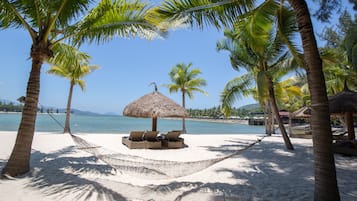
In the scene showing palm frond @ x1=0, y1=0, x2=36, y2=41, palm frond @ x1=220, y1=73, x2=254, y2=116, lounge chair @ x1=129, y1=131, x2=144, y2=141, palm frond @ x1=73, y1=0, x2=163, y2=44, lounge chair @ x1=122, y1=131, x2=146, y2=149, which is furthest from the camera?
palm frond @ x1=220, y1=73, x2=254, y2=116

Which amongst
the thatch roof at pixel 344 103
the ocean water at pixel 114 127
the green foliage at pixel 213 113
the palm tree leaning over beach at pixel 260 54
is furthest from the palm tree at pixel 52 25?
the green foliage at pixel 213 113

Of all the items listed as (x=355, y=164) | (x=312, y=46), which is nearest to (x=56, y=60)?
(x=312, y=46)

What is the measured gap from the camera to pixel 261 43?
530cm

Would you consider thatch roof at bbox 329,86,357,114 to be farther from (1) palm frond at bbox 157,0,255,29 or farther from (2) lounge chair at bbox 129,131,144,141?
(2) lounge chair at bbox 129,131,144,141

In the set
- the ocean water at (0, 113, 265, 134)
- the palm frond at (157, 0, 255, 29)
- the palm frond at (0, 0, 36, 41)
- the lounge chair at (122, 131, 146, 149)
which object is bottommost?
the ocean water at (0, 113, 265, 134)

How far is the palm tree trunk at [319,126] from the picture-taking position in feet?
7.77

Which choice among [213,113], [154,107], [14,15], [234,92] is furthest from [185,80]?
[213,113]

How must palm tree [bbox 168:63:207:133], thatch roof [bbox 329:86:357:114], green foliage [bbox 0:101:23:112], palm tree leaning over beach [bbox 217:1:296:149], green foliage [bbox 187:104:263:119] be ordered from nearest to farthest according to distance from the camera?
palm tree leaning over beach [bbox 217:1:296:149], thatch roof [bbox 329:86:357:114], palm tree [bbox 168:63:207:133], green foliage [bbox 187:104:263:119], green foliage [bbox 0:101:23:112]

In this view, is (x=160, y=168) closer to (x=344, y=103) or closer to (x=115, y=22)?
(x=115, y=22)

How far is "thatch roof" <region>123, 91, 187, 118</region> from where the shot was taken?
28.1 ft

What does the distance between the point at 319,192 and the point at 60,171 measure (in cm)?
449

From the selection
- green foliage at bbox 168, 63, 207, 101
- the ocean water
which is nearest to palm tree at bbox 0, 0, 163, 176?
the ocean water

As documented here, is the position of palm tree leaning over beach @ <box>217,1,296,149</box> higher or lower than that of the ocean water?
higher

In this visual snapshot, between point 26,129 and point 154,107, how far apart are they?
511cm
